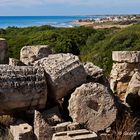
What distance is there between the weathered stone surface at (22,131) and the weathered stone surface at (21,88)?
0.46 meters

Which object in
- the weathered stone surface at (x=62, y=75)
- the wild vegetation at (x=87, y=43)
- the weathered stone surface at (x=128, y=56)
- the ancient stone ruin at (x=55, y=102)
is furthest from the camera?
the wild vegetation at (x=87, y=43)

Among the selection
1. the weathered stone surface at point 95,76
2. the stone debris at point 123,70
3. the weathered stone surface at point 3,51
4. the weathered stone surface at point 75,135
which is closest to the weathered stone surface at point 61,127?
the weathered stone surface at point 75,135

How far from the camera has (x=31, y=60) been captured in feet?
37.5

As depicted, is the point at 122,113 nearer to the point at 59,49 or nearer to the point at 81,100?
the point at 81,100

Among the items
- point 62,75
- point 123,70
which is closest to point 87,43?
point 123,70

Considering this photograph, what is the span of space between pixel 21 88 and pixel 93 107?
1.38 metres

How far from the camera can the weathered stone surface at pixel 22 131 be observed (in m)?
8.19

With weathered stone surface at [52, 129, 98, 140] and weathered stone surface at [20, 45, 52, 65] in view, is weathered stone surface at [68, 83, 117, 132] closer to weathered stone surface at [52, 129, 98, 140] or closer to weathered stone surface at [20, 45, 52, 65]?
weathered stone surface at [52, 129, 98, 140]

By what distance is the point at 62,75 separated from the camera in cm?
932

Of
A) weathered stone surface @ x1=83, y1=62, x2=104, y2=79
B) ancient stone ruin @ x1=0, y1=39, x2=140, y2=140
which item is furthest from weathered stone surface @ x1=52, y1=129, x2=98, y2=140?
weathered stone surface @ x1=83, y1=62, x2=104, y2=79

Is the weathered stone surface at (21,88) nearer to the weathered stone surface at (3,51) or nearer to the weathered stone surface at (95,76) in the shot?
the weathered stone surface at (95,76)

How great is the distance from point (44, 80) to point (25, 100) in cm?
53

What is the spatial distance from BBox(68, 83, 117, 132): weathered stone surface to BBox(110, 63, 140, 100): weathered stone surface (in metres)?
3.34

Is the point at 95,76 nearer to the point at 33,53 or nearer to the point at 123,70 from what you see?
the point at 33,53
